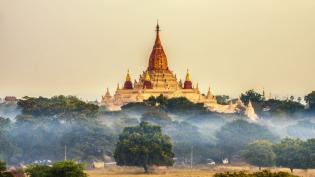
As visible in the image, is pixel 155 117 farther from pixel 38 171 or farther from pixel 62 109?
pixel 38 171

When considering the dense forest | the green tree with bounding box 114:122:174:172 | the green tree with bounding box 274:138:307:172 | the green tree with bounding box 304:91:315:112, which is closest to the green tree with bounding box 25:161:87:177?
the green tree with bounding box 114:122:174:172

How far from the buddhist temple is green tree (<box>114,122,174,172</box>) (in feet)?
197

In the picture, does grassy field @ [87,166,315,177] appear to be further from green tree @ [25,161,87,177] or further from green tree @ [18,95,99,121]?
green tree @ [18,95,99,121]

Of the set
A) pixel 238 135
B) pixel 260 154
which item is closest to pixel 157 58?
pixel 238 135

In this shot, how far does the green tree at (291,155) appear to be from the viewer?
11194 centimetres

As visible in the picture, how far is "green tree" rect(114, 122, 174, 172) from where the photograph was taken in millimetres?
112375

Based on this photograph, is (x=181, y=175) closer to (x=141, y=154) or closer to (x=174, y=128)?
(x=141, y=154)

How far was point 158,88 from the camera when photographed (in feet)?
594

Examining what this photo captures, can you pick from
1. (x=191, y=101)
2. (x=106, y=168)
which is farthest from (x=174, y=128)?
(x=191, y=101)

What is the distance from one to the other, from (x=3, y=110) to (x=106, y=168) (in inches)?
2574

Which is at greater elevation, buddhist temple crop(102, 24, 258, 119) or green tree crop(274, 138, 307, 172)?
buddhist temple crop(102, 24, 258, 119)

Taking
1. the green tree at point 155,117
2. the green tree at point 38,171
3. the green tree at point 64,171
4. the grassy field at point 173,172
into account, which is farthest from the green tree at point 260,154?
the green tree at point 64,171

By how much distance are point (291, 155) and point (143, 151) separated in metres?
11.6

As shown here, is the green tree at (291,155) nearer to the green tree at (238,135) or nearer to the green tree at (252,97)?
the green tree at (238,135)
